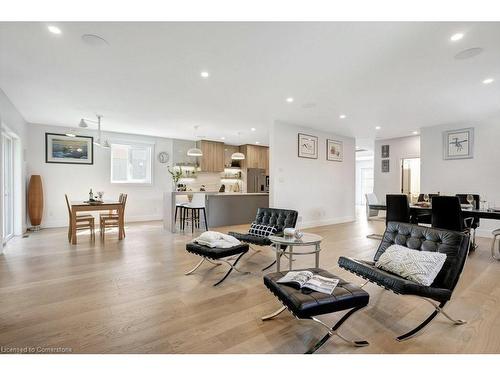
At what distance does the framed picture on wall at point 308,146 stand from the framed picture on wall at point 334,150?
565 mm

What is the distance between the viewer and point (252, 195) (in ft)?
24.3

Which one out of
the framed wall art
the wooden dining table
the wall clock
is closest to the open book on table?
the wooden dining table

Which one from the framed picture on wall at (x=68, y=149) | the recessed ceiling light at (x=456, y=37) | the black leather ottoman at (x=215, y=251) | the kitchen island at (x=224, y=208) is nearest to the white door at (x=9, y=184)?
the framed picture on wall at (x=68, y=149)

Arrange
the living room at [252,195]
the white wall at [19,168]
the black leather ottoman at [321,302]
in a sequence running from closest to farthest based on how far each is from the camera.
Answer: the black leather ottoman at [321,302] → the living room at [252,195] → the white wall at [19,168]

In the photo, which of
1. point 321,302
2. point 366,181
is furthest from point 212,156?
point 366,181

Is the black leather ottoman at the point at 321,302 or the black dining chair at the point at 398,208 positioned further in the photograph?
the black dining chair at the point at 398,208

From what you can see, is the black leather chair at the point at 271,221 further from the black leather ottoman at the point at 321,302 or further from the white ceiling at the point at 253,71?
the white ceiling at the point at 253,71

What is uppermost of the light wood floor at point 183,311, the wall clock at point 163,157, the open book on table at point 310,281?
the wall clock at point 163,157

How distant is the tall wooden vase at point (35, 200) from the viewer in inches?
236
